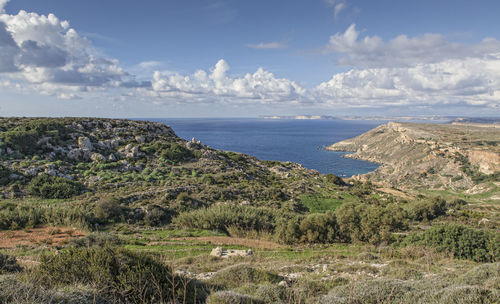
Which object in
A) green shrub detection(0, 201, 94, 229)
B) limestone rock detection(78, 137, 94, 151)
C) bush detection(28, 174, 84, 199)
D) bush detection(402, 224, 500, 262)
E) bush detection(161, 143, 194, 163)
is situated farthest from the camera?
bush detection(161, 143, 194, 163)

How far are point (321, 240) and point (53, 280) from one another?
13.0 m

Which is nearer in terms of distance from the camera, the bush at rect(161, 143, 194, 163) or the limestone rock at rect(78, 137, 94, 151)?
the limestone rock at rect(78, 137, 94, 151)

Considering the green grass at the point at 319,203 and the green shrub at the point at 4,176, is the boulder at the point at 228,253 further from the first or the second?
the green shrub at the point at 4,176

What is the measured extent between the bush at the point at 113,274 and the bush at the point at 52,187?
17.5m

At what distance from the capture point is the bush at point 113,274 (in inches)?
212

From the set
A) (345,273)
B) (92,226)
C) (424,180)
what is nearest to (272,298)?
(345,273)

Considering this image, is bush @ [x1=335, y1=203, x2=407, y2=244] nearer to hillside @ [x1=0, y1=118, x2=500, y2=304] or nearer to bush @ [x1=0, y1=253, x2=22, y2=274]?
hillside @ [x1=0, y1=118, x2=500, y2=304]

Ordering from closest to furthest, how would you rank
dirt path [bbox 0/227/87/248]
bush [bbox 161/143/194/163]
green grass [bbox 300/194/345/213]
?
dirt path [bbox 0/227/87/248] < green grass [bbox 300/194/345/213] < bush [bbox 161/143/194/163]

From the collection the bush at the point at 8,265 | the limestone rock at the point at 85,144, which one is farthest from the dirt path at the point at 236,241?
the limestone rock at the point at 85,144

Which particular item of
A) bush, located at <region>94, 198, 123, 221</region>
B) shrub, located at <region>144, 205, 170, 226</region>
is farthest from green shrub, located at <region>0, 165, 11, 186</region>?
shrub, located at <region>144, 205, 170, 226</region>

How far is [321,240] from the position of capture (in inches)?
603

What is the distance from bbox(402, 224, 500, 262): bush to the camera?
36.6ft

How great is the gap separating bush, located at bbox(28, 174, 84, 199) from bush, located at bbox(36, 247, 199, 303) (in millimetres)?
17503

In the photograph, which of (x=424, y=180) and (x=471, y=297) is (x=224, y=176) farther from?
(x=424, y=180)
